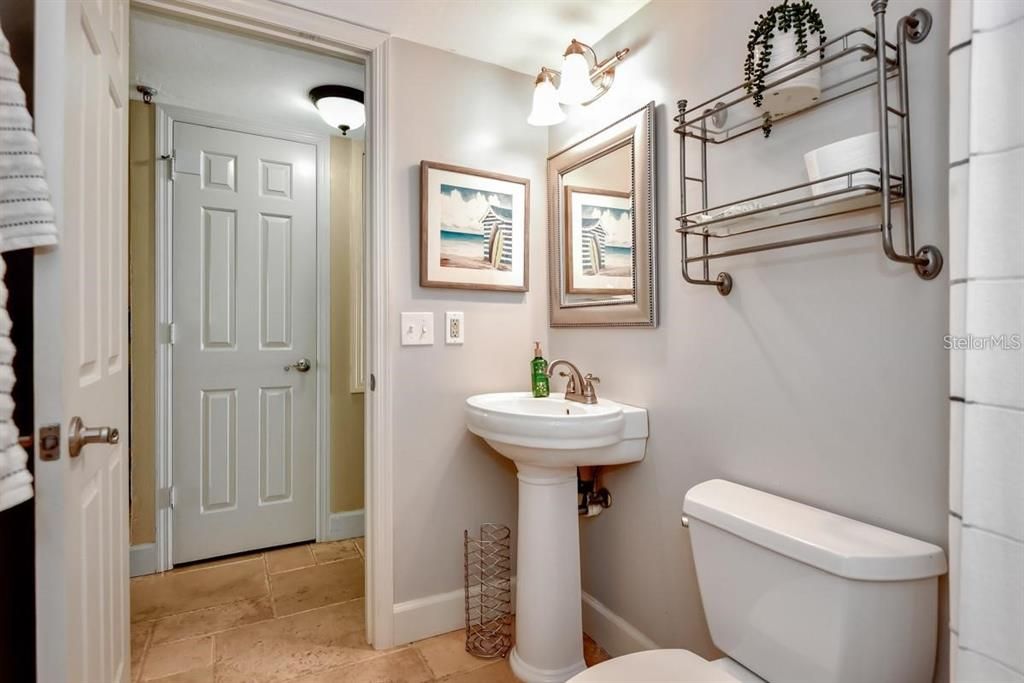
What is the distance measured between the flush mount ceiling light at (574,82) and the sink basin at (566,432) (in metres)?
0.98

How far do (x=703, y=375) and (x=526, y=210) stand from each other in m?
0.97

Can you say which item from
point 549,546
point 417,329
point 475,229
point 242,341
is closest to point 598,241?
point 475,229

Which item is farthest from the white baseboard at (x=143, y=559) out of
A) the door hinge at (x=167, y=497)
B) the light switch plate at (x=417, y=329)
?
the light switch plate at (x=417, y=329)

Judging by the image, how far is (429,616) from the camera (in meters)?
1.89

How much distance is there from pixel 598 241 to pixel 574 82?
0.51 m

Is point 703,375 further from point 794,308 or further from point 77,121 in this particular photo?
point 77,121

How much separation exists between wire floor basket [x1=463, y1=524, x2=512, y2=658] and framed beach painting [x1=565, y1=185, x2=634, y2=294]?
3.24 feet

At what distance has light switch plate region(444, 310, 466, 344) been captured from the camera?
191cm

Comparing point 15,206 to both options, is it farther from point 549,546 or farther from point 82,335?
point 549,546

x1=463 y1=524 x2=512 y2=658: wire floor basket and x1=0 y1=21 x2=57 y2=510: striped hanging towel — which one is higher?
x1=0 y1=21 x2=57 y2=510: striped hanging towel

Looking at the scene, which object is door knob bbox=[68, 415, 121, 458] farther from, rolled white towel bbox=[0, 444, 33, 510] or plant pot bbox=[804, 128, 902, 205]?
plant pot bbox=[804, 128, 902, 205]

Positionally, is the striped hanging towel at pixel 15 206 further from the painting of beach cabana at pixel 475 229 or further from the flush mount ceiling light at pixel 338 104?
the flush mount ceiling light at pixel 338 104

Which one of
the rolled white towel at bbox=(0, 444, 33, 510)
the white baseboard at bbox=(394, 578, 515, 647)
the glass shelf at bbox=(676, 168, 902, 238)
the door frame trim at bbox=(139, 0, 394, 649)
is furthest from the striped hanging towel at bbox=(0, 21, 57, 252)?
the white baseboard at bbox=(394, 578, 515, 647)

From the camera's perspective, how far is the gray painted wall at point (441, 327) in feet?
6.04
